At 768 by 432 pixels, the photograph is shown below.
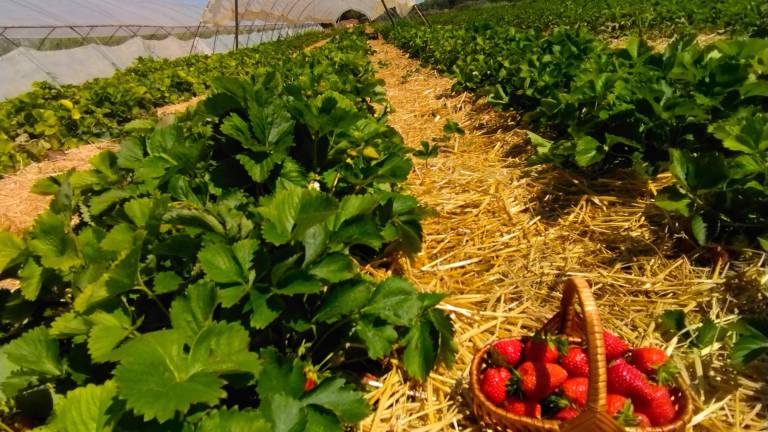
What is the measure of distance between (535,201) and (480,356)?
1.57 meters

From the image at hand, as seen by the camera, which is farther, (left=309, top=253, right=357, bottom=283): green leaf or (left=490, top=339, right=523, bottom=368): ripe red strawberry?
(left=490, top=339, right=523, bottom=368): ripe red strawberry

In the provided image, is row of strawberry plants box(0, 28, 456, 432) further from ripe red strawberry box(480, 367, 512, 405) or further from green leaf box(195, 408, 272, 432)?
ripe red strawberry box(480, 367, 512, 405)

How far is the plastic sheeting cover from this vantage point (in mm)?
22981

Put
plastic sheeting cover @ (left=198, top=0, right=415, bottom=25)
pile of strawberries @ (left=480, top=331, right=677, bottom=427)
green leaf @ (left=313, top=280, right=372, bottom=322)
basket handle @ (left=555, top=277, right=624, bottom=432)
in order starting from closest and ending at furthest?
basket handle @ (left=555, top=277, right=624, bottom=432), pile of strawberries @ (left=480, top=331, right=677, bottom=427), green leaf @ (left=313, top=280, right=372, bottom=322), plastic sheeting cover @ (left=198, top=0, right=415, bottom=25)

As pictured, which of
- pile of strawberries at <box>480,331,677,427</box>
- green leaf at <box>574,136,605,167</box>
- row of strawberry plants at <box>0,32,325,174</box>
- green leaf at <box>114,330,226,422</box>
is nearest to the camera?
green leaf at <box>114,330,226,422</box>

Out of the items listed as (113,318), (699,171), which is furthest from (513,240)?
(113,318)

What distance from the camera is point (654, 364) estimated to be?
150 cm

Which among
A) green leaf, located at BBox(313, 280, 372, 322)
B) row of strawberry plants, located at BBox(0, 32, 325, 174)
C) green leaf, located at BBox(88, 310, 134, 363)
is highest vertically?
row of strawberry plants, located at BBox(0, 32, 325, 174)

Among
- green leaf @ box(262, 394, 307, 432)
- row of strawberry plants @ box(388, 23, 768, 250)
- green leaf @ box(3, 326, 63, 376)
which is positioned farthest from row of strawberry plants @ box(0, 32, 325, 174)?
green leaf @ box(262, 394, 307, 432)

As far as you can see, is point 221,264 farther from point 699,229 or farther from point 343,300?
point 699,229

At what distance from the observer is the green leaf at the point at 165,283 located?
1.39m

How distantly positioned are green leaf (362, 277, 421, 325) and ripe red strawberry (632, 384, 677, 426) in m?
0.70

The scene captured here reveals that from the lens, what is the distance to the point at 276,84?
315 cm

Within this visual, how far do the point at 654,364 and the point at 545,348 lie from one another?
0.32m
